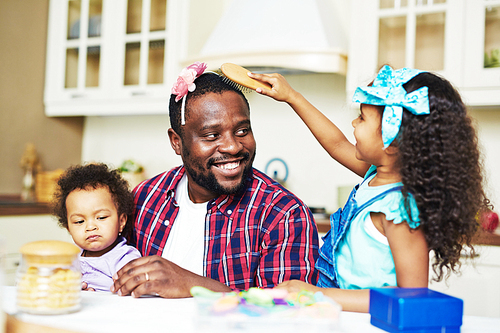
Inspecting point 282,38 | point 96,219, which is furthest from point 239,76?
point 282,38

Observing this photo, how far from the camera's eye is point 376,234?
96 centimetres

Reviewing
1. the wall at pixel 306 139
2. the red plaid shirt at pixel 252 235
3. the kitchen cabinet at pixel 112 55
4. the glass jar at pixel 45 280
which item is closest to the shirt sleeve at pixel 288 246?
the red plaid shirt at pixel 252 235

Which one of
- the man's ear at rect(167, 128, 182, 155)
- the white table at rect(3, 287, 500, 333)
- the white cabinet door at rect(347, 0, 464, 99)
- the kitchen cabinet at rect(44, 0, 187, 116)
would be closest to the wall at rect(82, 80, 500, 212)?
the white cabinet door at rect(347, 0, 464, 99)

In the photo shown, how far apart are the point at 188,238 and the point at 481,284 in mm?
1439

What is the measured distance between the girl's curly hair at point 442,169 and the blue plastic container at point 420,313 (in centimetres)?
18

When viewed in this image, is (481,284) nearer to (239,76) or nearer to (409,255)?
(409,255)

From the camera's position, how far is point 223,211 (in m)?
1.33

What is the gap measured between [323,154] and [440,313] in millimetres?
2181

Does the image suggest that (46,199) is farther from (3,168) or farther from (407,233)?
(407,233)

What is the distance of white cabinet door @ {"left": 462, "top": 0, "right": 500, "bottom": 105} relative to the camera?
A: 2.19 meters

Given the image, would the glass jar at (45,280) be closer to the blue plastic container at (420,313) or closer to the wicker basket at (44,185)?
the blue plastic container at (420,313)

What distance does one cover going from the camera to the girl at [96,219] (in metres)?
1.27

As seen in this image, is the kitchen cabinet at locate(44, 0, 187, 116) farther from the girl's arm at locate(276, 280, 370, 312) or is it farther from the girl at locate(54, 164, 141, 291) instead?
the girl's arm at locate(276, 280, 370, 312)

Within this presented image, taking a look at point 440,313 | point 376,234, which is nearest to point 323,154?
point 376,234
